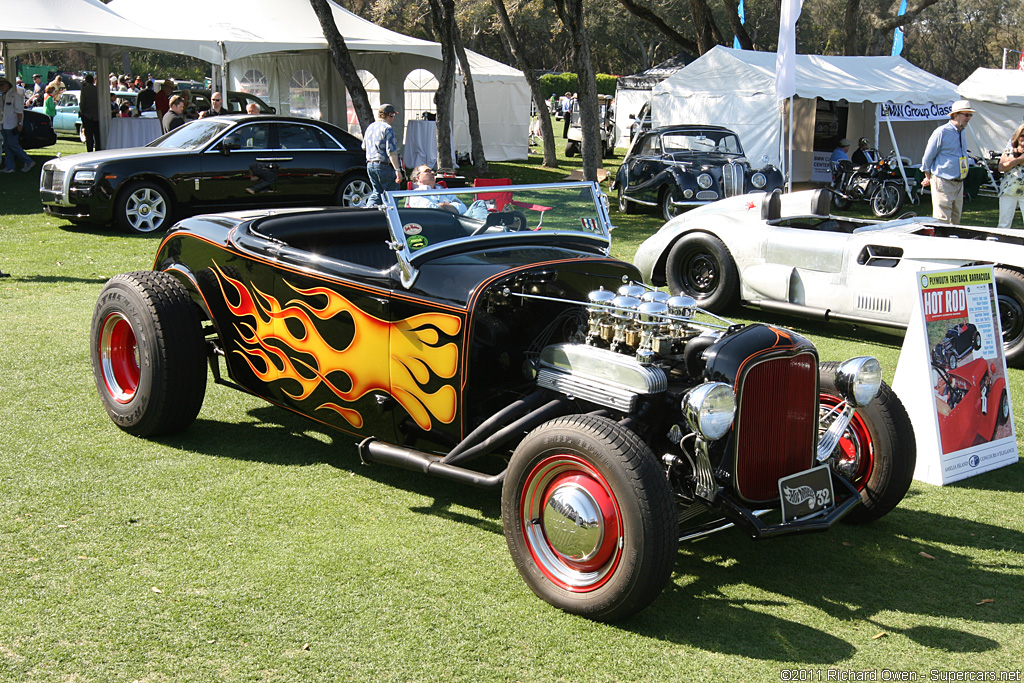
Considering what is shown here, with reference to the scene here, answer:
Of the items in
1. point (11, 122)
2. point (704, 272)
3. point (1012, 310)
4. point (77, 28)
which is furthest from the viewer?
point (11, 122)

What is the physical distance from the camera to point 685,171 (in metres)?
15.7

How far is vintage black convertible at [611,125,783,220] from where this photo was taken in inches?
611

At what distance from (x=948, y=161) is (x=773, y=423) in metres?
8.10

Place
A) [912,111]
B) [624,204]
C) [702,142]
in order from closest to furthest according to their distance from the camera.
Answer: [702,142], [624,204], [912,111]

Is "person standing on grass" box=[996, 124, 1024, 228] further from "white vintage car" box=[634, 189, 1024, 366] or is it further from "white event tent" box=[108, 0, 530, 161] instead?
"white event tent" box=[108, 0, 530, 161]

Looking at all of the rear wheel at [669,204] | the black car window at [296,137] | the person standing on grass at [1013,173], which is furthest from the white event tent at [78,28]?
the person standing on grass at [1013,173]

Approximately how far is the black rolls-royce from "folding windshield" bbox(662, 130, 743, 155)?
5.71 meters

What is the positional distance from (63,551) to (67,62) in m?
63.3

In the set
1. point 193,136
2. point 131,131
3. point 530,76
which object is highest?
point 530,76

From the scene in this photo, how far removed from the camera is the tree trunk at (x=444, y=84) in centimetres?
1809

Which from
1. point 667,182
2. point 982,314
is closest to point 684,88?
point 667,182

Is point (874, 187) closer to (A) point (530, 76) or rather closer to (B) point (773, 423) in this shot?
(A) point (530, 76)

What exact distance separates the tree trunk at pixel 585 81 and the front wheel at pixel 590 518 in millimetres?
13393

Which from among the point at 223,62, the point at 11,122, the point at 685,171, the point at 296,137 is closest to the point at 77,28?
the point at 11,122
